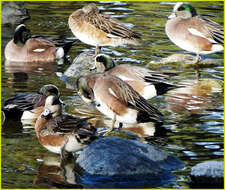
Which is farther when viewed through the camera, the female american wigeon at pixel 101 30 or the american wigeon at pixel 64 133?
the female american wigeon at pixel 101 30

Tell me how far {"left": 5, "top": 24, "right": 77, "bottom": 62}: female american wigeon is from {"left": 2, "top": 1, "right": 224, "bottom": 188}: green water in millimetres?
301

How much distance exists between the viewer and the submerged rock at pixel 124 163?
6.33 metres

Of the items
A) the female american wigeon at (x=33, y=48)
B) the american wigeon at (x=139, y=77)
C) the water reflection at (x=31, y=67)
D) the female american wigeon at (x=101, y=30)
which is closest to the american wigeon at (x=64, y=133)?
the american wigeon at (x=139, y=77)

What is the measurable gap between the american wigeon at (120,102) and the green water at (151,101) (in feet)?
1.29

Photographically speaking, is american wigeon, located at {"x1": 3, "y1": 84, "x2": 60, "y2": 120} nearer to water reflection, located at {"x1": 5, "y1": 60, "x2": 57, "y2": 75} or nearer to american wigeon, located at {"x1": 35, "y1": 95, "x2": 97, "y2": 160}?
american wigeon, located at {"x1": 35, "y1": 95, "x2": 97, "y2": 160}

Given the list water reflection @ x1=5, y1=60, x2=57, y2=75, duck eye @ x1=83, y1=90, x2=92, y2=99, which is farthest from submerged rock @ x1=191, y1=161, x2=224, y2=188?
water reflection @ x1=5, y1=60, x2=57, y2=75

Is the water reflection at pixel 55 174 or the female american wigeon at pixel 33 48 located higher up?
the female american wigeon at pixel 33 48

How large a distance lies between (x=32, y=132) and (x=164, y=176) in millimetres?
2280

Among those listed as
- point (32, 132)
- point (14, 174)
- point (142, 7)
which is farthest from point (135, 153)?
point (142, 7)

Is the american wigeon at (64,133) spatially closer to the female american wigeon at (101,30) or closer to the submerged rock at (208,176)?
the submerged rock at (208,176)

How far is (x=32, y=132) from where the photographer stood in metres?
7.91

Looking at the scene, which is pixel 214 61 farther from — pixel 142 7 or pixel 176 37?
pixel 142 7

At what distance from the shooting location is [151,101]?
30.2 feet

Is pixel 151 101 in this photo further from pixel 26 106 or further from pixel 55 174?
pixel 55 174
